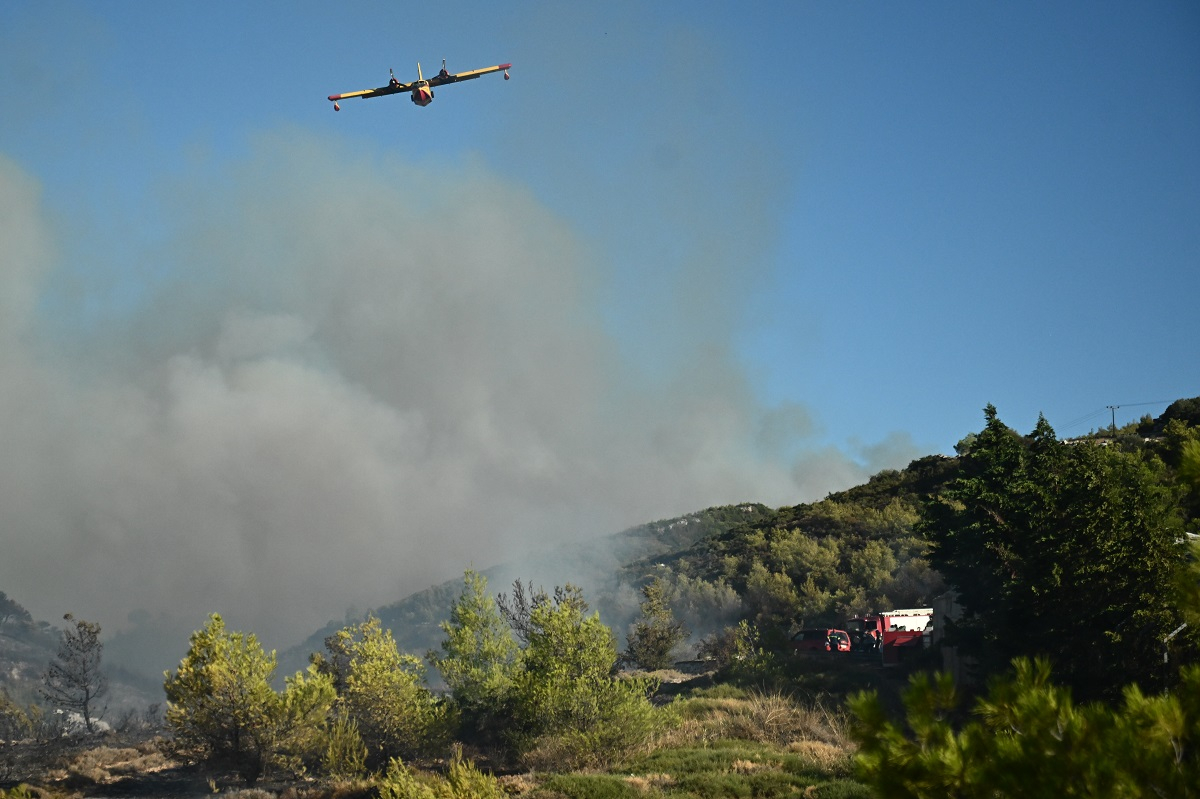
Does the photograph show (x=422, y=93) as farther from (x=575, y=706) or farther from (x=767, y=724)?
(x=767, y=724)

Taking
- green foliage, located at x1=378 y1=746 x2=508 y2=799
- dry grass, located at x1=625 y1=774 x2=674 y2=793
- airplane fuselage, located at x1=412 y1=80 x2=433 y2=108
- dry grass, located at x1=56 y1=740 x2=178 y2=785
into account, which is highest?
airplane fuselage, located at x1=412 y1=80 x2=433 y2=108

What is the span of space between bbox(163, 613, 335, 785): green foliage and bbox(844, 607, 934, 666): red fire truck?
105ft

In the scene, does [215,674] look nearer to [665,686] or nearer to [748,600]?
[665,686]

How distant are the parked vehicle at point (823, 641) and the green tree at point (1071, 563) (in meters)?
15.3

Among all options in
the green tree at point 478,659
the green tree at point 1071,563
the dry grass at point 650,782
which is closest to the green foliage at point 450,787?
the dry grass at point 650,782

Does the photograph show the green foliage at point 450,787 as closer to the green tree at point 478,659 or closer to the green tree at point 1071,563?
the green tree at point 478,659

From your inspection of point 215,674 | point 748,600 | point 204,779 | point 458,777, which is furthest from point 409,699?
point 748,600

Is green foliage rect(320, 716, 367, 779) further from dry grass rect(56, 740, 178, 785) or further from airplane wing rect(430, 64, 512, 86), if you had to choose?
airplane wing rect(430, 64, 512, 86)

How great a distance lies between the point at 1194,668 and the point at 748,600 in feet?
303

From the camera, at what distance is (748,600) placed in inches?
3893

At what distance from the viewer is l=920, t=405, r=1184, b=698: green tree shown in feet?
97.5

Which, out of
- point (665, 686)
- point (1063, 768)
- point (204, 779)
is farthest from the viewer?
point (665, 686)

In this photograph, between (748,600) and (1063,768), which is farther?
(748,600)

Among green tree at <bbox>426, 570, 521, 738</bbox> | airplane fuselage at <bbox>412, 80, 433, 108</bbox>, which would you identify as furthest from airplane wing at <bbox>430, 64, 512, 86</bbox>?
green tree at <bbox>426, 570, 521, 738</bbox>
